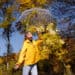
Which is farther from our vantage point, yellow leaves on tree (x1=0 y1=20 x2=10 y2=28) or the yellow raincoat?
yellow leaves on tree (x1=0 y1=20 x2=10 y2=28)

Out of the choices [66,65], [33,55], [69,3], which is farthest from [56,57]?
[33,55]

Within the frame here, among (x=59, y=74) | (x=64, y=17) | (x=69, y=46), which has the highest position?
(x=64, y=17)

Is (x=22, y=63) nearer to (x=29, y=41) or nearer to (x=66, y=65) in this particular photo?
(x=29, y=41)

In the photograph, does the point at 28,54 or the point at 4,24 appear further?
the point at 4,24

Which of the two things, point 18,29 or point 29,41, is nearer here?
point 29,41

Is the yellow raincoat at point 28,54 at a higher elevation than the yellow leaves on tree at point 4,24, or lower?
higher

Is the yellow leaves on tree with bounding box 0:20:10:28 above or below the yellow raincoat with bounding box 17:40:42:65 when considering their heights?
below

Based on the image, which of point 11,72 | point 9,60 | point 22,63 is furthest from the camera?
point 9,60

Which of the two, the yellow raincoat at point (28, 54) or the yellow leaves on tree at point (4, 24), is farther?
the yellow leaves on tree at point (4, 24)

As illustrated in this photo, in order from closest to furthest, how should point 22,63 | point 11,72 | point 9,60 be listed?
1. point 22,63
2. point 11,72
3. point 9,60

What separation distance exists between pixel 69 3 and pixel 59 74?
3303 mm

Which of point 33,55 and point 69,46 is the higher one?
point 33,55

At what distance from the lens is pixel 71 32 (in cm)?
1444

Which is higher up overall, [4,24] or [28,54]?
[28,54]
